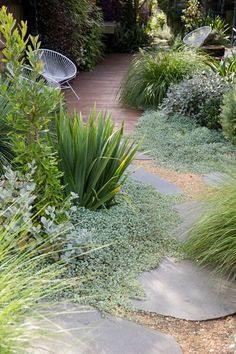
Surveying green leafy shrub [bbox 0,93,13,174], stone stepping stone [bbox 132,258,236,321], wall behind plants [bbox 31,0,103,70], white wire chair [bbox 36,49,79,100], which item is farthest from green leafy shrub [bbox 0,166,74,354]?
wall behind plants [bbox 31,0,103,70]

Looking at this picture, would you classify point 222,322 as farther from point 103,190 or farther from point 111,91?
point 111,91

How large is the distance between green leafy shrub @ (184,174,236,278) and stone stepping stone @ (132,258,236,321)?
2.8 inches

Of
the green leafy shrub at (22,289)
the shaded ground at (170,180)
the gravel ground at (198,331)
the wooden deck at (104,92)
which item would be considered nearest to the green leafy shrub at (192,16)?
the wooden deck at (104,92)

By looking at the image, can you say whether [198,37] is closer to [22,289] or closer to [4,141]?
[4,141]

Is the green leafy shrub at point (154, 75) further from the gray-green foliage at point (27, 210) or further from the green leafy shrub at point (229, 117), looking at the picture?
the gray-green foliage at point (27, 210)

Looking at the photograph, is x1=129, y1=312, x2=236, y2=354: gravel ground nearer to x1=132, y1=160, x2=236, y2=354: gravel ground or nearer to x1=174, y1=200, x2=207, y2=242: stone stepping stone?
x1=132, y1=160, x2=236, y2=354: gravel ground

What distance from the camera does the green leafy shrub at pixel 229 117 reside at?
5055 millimetres

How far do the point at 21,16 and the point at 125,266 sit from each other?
7489mm

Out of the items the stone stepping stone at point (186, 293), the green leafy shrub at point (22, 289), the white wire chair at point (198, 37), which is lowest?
the stone stepping stone at point (186, 293)

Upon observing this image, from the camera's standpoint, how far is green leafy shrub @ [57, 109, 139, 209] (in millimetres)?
3234

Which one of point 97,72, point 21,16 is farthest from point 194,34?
point 21,16

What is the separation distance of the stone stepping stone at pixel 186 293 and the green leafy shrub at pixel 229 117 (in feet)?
8.13

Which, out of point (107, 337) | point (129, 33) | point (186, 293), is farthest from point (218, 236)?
point (129, 33)

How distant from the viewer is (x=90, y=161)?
10.7ft
